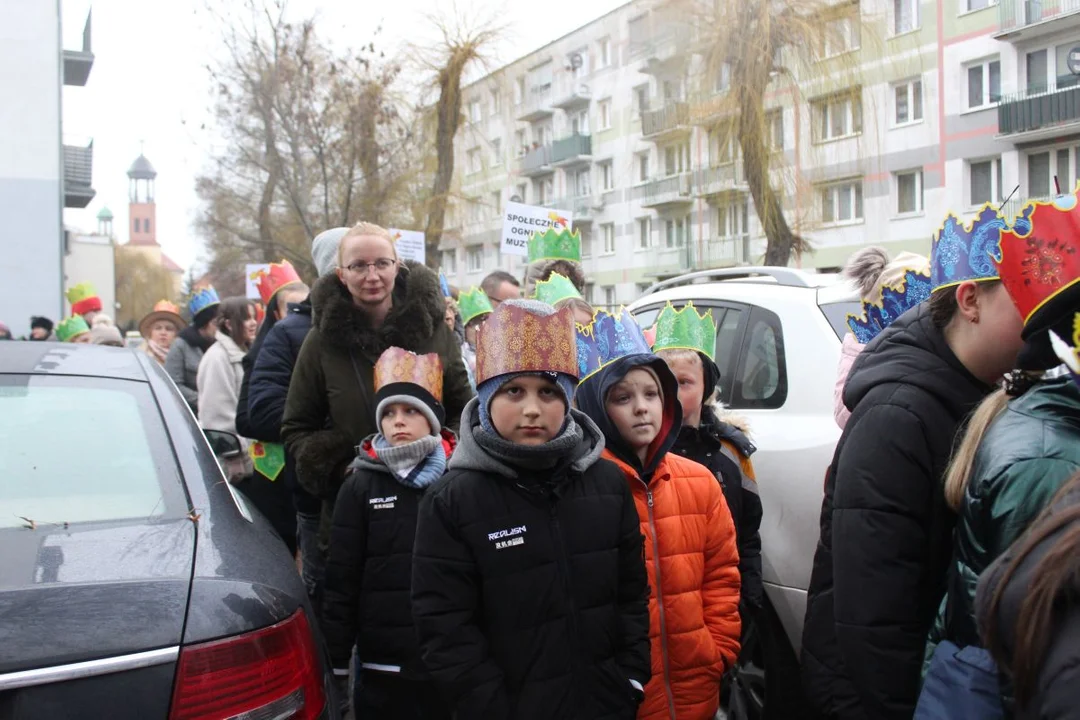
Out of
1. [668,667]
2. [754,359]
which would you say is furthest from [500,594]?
[754,359]

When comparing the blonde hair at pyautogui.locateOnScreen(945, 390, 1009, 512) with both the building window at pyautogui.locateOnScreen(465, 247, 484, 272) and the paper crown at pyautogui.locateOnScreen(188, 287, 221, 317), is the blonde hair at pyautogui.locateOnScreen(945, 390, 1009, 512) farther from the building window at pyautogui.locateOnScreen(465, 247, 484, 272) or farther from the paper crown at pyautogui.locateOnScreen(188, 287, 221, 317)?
the building window at pyautogui.locateOnScreen(465, 247, 484, 272)

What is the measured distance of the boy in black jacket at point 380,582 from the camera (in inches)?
130

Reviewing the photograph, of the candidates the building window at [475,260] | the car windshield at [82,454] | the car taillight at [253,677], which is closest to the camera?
the car taillight at [253,677]

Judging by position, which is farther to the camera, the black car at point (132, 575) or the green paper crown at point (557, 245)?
the green paper crown at point (557, 245)

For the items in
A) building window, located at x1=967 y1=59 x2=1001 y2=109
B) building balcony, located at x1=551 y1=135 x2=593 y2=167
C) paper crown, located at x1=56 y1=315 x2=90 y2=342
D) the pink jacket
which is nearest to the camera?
the pink jacket

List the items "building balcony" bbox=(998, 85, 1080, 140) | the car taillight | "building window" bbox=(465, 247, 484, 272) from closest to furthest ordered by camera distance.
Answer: the car taillight
"building balcony" bbox=(998, 85, 1080, 140)
"building window" bbox=(465, 247, 484, 272)

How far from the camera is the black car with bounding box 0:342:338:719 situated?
1.90 m

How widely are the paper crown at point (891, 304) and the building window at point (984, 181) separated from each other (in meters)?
22.9

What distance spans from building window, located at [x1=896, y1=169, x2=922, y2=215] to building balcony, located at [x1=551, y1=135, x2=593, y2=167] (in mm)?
17297

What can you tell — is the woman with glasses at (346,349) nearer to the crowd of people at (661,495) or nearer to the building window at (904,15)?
the crowd of people at (661,495)

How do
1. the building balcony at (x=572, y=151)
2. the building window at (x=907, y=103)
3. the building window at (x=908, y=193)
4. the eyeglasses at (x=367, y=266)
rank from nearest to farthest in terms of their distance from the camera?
the eyeglasses at (x=367, y=266), the building window at (x=907, y=103), the building window at (x=908, y=193), the building balcony at (x=572, y=151)

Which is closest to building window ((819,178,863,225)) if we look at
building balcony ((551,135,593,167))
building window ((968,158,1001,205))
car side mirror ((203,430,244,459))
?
building window ((968,158,1001,205))

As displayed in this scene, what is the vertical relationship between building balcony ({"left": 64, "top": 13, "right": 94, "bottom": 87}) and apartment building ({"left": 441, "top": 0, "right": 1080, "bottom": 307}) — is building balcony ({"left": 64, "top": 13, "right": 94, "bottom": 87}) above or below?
above

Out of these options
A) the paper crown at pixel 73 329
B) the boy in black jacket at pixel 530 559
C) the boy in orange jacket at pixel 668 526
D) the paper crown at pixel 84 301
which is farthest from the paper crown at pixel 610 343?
the paper crown at pixel 84 301
